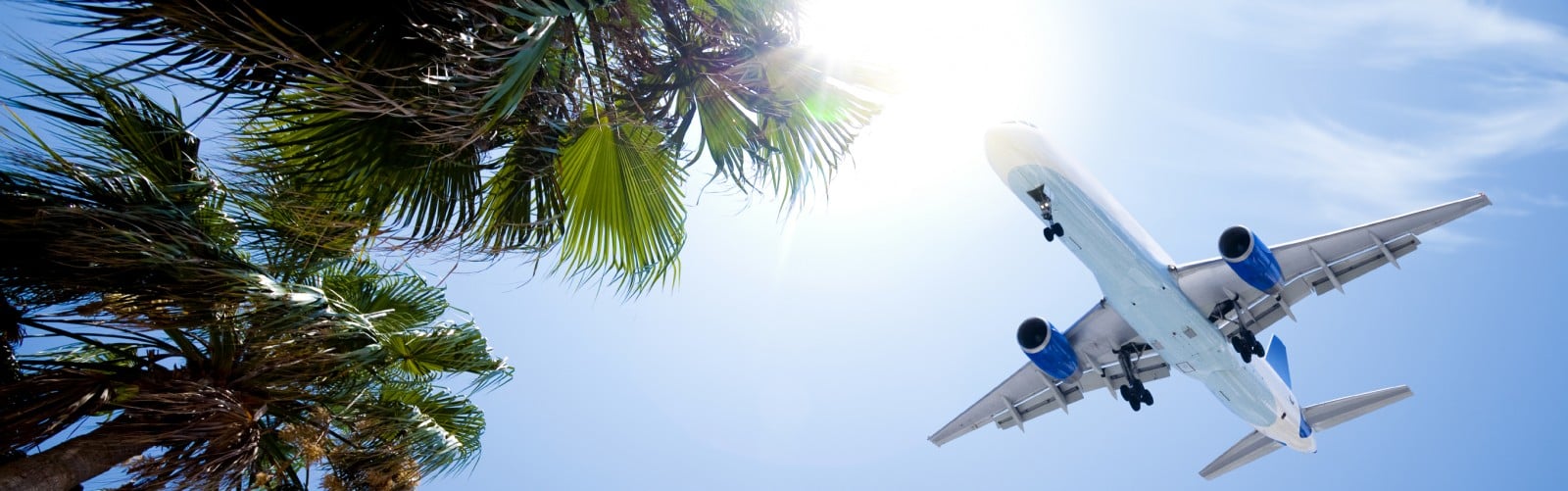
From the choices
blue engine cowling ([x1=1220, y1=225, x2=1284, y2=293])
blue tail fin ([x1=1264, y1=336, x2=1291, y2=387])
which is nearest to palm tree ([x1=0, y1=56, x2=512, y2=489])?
blue engine cowling ([x1=1220, y1=225, x2=1284, y2=293])

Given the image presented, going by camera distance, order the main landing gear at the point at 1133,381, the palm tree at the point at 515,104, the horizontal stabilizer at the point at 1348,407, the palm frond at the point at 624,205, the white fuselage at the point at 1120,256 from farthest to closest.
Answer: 1. the horizontal stabilizer at the point at 1348,407
2. the main landing gear at the point at 1133,381
3. the white fuselage at the point at 1120,256
4. the palm frond at the point at 624,205
5. the palm tree at the point at 515,104

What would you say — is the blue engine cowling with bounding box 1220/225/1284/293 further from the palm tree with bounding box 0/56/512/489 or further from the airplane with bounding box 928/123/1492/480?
the palm tree with bounding box 0/56/512/489

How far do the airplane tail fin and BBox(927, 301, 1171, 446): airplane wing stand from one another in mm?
4439

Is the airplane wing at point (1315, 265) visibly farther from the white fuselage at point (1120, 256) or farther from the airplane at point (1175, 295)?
the white fuselage at point (1120, 256)

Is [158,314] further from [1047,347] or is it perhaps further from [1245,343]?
[1245,343]

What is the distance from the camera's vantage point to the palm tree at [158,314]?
3.14 m

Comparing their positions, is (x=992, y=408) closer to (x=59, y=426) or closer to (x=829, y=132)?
(x=829, y=132)

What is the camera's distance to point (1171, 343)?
53.5ft

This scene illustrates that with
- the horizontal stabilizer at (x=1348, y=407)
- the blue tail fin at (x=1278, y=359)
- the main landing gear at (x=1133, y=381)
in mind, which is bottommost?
the horizontal stabilizer at (x=1348, y=407)

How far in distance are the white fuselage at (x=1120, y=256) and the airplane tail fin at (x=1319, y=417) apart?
607 centimetres

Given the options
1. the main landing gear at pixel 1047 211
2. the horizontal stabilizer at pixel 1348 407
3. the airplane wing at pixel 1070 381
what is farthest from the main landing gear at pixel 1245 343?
the horizontal stabilizer at pixel 1348 407

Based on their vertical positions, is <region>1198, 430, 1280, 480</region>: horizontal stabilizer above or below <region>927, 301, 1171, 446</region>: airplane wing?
below

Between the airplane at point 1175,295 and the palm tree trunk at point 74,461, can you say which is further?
the airplane at point 1175,295

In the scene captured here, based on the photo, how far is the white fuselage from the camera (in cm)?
1459
